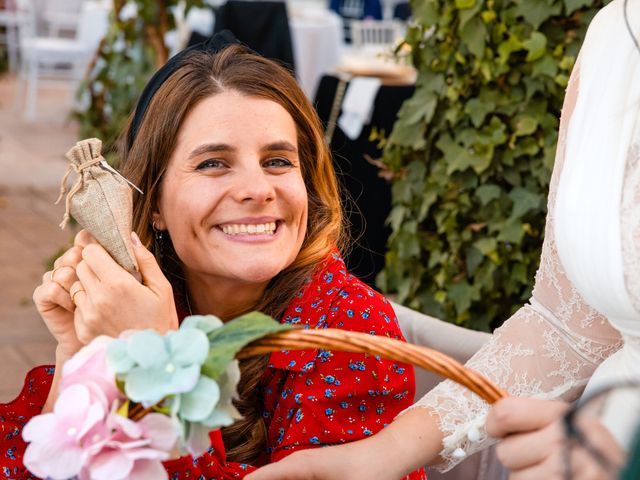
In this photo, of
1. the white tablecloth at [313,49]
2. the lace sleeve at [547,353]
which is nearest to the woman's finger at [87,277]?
the lace sleeve at [547,353]

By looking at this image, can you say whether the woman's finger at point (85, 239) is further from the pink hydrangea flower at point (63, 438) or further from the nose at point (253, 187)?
the pink hydrangea flower at point (63, 438)

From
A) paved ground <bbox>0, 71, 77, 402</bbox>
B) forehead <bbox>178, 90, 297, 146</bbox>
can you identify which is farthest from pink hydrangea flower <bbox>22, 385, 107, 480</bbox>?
paved ground <bbox>0, 71, 77, 402</bbox>

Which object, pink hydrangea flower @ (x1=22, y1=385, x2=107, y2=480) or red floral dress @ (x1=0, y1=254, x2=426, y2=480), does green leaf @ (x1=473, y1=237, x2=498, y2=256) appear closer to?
red floral dress @ (x1=0, y1=254, x2=426, y2=480)

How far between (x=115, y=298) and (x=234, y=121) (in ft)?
1.44

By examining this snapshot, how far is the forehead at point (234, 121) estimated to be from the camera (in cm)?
164

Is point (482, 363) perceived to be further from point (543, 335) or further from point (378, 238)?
point (378, 238)

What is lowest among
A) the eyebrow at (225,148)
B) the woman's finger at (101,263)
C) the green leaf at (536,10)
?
the woman's finger at (101,263)

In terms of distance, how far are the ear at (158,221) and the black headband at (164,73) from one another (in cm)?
18

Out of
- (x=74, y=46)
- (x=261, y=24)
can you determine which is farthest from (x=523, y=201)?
(x=74, y=46)

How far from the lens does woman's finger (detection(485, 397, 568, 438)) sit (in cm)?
95

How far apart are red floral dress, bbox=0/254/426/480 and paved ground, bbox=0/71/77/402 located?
203 cm

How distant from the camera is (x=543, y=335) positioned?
1426mm

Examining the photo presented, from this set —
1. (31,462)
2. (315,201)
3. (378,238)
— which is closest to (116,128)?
(378,238)

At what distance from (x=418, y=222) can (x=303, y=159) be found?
902 millimetres
